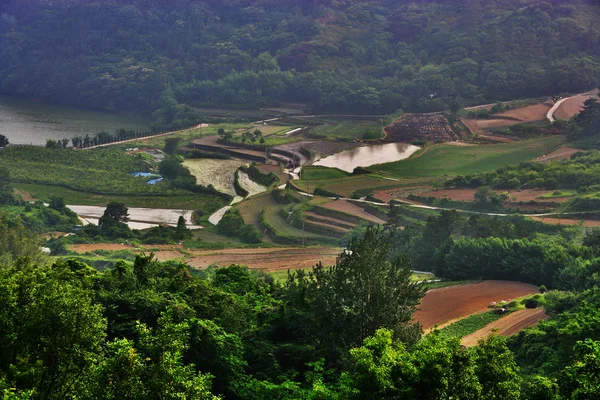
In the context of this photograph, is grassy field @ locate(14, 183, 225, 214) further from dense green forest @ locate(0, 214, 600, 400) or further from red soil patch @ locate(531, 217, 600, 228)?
dense green forest @ locate(0, 214, 600, 400)

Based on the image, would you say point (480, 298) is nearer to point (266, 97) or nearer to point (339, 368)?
point (339, 368)

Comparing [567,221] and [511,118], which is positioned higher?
[511,118]

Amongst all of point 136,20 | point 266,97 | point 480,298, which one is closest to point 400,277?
point 480,298

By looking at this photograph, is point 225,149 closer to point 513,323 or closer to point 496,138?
point 496,138

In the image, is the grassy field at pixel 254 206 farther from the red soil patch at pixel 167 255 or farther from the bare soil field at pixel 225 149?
the bare soil field at pixel 225 149

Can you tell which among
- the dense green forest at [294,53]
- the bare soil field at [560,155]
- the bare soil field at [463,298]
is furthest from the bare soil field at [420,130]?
the bare soil field at [463,298]

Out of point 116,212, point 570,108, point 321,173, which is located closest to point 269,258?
point 116,212
